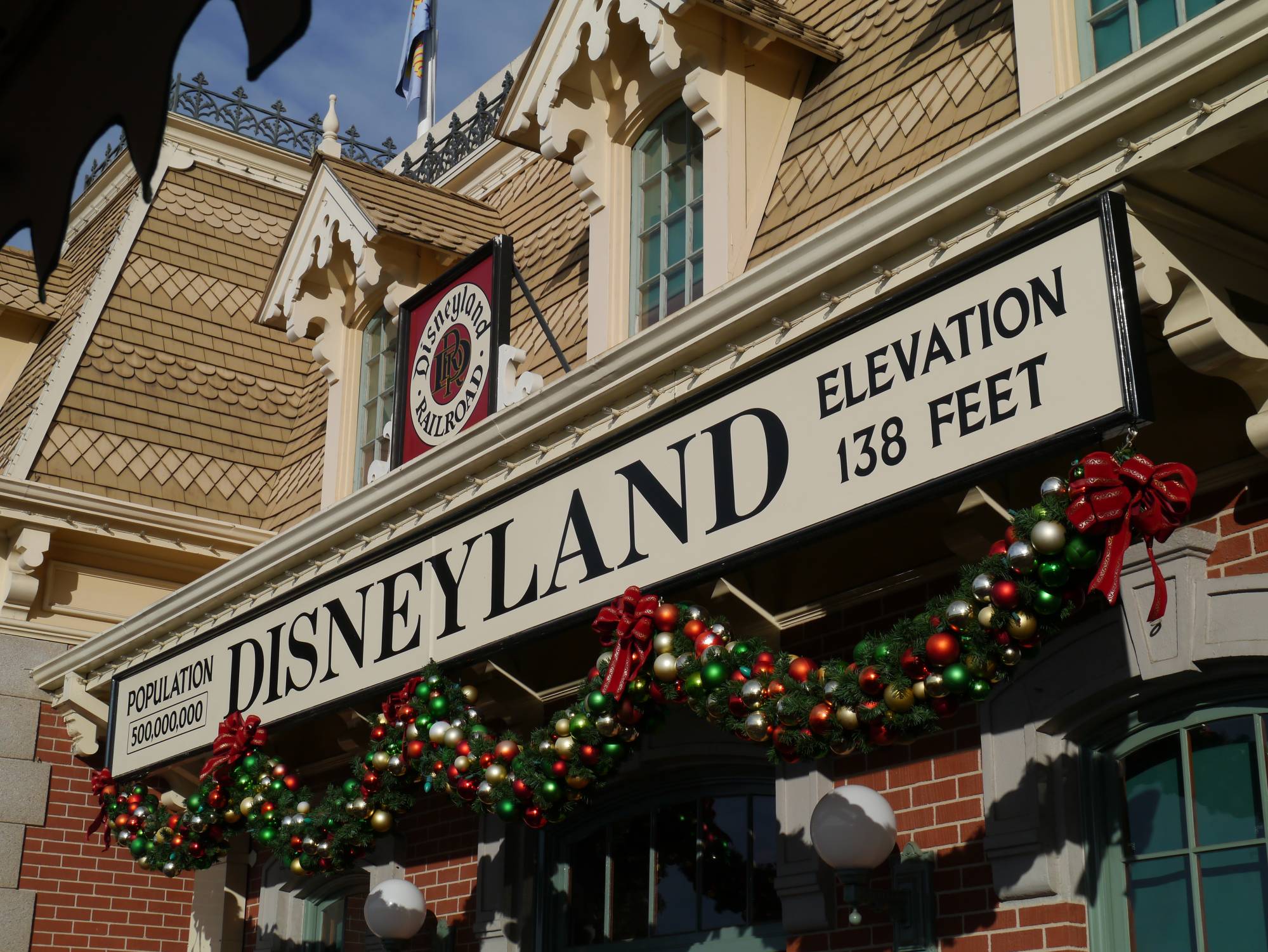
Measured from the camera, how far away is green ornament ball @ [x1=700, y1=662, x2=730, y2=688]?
6301 millimetres

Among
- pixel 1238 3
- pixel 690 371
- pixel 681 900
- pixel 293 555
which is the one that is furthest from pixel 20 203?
pixel 293 555

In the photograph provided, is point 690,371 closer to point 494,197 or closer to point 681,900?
point 681,900

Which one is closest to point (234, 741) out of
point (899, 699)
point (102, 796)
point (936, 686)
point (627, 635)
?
point (102, 796)

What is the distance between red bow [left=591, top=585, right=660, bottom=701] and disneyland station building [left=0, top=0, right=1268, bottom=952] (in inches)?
10.8

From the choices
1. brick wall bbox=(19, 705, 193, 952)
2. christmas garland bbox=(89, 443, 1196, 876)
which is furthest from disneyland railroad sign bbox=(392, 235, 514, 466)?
brick wall bbox=(19, 705, 193, 952)

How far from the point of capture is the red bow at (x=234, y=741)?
9.55 meters

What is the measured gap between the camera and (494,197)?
12.5 metres

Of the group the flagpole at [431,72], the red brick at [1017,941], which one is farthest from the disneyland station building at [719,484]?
the flagpole at [431,72]

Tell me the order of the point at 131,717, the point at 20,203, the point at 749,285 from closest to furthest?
the point at 20,203 → the point at 749,285 → the point at 131,717

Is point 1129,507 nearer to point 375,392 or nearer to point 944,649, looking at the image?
point 944,649

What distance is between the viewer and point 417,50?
31.5 m

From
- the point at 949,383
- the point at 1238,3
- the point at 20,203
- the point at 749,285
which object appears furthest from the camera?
the point at 749,285

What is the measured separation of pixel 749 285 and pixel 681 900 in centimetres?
327

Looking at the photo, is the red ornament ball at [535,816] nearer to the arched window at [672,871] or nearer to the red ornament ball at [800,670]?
the arched window at [672,871]
